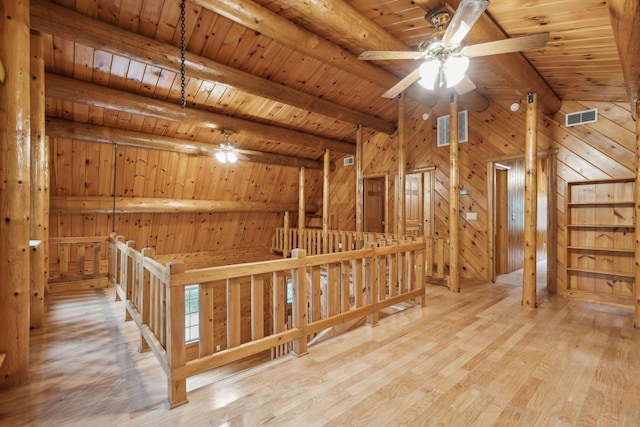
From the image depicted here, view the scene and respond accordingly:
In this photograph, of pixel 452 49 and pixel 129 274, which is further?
pixel 129 274

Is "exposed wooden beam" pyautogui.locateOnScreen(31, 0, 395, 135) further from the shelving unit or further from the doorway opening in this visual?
the shelving unit

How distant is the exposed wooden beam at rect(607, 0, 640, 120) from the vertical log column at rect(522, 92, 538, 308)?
1201 millimetres

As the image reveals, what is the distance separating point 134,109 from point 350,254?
3.74m

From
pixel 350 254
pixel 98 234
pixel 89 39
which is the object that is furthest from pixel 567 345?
pixel 98 234

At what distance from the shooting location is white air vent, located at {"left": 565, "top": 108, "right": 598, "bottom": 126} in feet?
13.9

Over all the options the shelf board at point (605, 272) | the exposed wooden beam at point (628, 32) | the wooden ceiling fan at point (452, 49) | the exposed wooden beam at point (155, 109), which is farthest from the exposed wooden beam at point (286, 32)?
the shelf board at point (605, 272)

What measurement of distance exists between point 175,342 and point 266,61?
3813 mm

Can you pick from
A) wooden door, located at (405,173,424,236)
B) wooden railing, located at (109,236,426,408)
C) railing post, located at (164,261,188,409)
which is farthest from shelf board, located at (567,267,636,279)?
railing post, located at (164,261,188,409)

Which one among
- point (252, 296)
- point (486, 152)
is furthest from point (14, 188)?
point (486, 152)

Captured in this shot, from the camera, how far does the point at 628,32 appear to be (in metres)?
1.97

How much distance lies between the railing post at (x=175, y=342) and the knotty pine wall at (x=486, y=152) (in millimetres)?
5155

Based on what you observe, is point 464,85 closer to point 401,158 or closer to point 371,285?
point 371,285

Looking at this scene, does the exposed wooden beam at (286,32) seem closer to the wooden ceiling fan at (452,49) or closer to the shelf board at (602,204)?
the wooden ceiling fan at (452,49)

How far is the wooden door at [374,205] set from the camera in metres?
7.33
